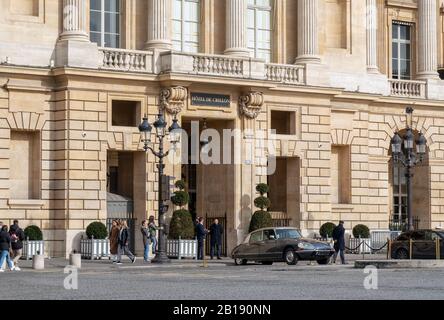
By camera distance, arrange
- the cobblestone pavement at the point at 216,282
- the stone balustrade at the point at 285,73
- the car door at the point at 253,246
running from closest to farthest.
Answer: the cobblestone pavement at the point at 216,282, the car door at the point at 253,246, the stone balustrade at the point at 285,73

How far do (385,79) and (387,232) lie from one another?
300 inches

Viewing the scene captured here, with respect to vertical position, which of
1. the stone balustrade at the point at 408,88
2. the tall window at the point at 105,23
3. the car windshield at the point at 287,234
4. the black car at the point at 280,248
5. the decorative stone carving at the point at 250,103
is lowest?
the black car at the point at 280,248

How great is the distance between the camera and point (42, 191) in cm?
5288

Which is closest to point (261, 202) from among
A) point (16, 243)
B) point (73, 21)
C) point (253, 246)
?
point (253, 246)

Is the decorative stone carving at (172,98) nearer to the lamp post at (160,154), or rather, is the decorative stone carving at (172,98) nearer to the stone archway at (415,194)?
the lamp post at (160,154)

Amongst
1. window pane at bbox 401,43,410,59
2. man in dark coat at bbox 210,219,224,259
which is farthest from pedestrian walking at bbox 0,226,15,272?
window pane at bbox 401,43,410,59

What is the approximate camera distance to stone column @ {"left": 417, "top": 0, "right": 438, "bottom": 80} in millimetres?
67125

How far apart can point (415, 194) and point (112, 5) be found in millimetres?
20710

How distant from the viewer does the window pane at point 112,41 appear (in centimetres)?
5594

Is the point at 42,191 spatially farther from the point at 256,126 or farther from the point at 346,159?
the point at 346,159

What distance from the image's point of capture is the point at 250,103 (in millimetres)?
57438

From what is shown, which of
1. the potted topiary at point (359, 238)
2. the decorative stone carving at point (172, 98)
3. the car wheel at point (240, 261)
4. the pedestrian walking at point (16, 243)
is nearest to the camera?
the pedestrian walking at point (16, 243)

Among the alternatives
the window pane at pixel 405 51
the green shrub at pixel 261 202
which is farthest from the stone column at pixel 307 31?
the window pane at pixel 405 51
